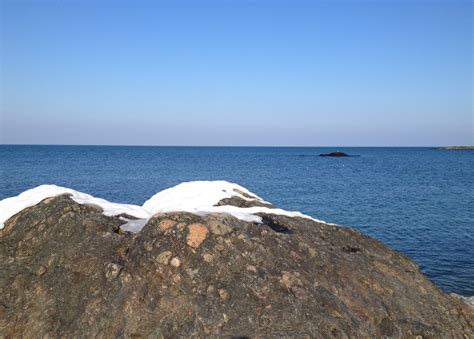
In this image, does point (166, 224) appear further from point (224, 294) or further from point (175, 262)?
point (224, 294)

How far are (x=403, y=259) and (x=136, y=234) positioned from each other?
6.57 m

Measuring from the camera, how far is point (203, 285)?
7.57 metres

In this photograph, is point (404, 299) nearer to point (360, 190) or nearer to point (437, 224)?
point (437, 224)

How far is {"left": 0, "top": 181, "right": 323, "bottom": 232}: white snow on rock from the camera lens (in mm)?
9766

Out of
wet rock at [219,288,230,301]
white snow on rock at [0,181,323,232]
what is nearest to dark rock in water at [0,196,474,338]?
wet rock at [219,288,230,301]

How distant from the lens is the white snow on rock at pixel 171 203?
384 inches

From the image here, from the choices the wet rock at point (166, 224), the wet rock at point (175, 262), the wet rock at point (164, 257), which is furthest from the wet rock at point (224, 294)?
the wet rock at point (166, 224)

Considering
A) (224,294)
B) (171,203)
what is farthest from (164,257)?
(171,203)

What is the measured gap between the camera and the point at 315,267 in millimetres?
8555

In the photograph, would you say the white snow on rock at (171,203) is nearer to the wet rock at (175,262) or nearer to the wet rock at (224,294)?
the wet rock at (175,262)

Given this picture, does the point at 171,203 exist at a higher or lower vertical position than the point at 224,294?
higher

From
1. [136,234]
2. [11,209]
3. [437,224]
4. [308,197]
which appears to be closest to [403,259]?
[136,234]

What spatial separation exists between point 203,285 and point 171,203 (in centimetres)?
378

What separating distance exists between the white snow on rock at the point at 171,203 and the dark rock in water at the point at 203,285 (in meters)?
0.53
